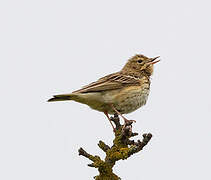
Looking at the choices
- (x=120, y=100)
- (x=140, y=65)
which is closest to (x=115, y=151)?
(x=120, y=100)

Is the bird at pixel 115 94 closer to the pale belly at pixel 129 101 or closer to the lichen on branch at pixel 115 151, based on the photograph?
the pale belly at pixel 129 101

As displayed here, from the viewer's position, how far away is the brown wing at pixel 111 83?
10703 mm

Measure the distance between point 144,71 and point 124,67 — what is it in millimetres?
837

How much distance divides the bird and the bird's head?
426 mm

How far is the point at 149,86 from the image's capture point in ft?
40.6

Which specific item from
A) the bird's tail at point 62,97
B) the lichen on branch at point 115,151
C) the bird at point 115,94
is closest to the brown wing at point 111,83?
the bird at point 115,94

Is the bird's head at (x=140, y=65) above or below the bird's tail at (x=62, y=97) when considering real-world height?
above

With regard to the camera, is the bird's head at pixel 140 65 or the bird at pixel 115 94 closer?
the bird at pixel 115 94

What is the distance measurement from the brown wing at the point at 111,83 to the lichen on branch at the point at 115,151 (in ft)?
6.49

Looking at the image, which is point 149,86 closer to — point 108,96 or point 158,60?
point 158,60

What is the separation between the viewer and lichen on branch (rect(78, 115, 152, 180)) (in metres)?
8.23

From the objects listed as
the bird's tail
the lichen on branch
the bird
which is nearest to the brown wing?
the bird

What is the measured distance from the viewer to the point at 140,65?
13148 mm

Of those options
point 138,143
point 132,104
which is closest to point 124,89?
point 132,104
